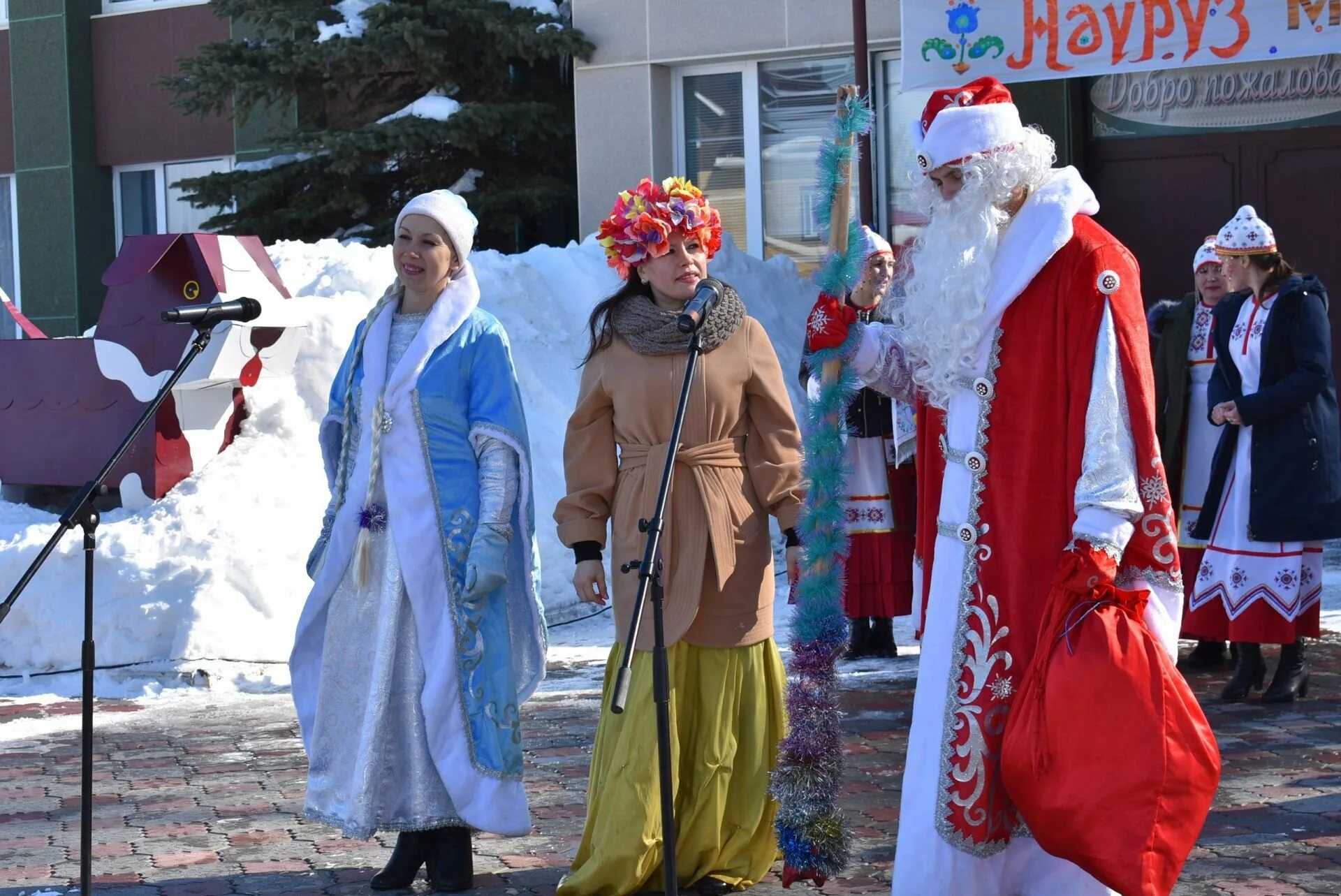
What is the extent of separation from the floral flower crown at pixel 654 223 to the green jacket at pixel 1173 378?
3703 mm

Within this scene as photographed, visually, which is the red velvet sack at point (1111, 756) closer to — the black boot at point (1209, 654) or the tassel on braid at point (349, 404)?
the tassel on braid at point (349, 404)

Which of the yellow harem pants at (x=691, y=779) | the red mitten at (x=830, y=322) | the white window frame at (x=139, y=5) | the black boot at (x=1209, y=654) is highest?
the white window frame at (x=139, y=5)

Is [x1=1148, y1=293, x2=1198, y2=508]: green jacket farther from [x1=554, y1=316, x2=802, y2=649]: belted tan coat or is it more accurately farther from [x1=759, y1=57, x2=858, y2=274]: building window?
[x1=759, y1=57, x2=858, y2=274]: building window

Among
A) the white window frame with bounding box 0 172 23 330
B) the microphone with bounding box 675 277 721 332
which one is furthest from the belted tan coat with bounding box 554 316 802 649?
the white window frame with bounding box 0 172 23 330

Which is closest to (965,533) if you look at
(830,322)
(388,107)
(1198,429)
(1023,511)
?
(1023,511)

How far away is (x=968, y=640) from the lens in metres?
4.06

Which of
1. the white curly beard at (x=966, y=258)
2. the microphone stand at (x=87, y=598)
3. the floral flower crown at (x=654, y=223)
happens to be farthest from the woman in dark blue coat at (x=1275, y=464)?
the microphone stand at (x=87, y=598)

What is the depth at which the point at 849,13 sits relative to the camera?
44.5 feet

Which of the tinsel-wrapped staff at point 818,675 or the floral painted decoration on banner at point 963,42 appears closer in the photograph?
the tinsel-wrapped staff at point 818,675

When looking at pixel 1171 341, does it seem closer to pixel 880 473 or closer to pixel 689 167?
pixel 880 473

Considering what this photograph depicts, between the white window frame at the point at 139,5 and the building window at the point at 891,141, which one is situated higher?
the white window frame at the point at 139,5

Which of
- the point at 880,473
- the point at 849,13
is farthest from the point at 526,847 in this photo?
the point at 849,13

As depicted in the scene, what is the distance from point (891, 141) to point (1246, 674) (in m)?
7.29

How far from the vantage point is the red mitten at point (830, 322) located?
4.30 m
